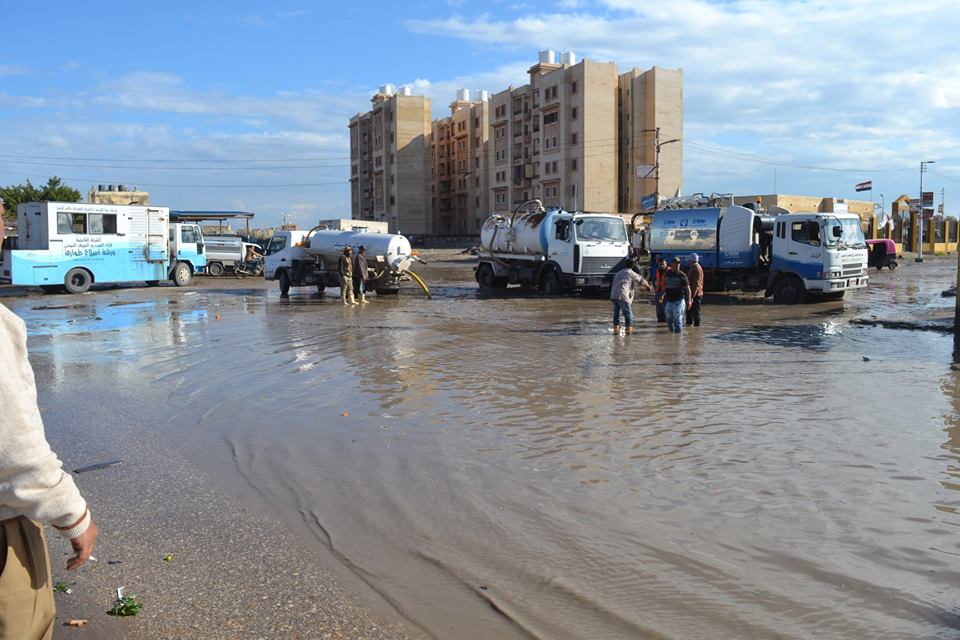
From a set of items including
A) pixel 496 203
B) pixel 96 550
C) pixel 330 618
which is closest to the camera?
pixel 330 618

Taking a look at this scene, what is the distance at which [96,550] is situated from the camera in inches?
188

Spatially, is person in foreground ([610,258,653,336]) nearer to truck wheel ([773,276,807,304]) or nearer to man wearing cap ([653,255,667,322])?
man wearing cap ([653,255,667,322])

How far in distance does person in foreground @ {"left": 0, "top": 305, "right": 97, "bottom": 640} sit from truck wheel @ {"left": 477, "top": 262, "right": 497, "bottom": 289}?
26.3 m

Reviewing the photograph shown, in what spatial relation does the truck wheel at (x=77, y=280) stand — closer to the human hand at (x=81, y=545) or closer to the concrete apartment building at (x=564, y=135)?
the human hand at (x=81, y=545)

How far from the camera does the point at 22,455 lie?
2.38m

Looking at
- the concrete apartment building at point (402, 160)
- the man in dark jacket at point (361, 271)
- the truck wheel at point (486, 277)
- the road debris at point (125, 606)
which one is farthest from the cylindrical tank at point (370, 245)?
the concrete apartment building at point (402, 160)

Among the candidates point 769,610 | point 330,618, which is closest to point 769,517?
point 769,610

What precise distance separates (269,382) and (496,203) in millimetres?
81509

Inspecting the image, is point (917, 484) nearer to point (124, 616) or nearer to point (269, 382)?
point (124, 616)

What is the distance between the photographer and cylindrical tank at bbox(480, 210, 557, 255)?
2555 centimetres

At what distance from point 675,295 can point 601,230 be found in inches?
383

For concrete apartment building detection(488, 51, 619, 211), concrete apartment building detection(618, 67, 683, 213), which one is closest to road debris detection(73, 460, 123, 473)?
concrete apartment building detection(488, 51, 619, 211)

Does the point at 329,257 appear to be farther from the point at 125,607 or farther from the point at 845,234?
the point at 125,607

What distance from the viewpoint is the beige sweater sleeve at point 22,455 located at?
7.71ft
